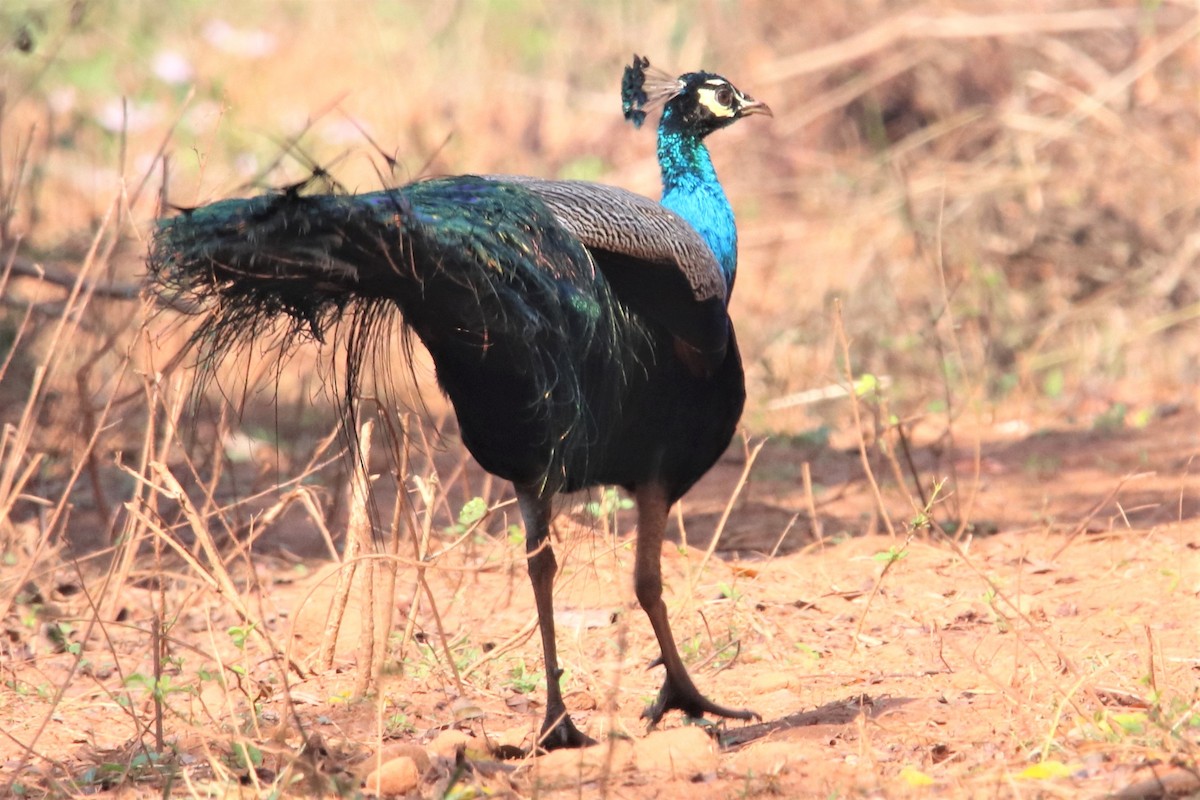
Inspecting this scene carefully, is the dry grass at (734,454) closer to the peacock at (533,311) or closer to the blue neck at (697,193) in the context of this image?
the peacock at (533,311)

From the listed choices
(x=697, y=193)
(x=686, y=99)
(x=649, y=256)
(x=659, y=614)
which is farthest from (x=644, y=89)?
(x=659, y=614)

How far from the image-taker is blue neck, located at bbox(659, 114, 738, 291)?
4.16m

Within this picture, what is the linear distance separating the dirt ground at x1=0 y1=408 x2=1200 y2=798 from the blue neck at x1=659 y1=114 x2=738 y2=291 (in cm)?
85

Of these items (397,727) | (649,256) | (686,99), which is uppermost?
(686,99)

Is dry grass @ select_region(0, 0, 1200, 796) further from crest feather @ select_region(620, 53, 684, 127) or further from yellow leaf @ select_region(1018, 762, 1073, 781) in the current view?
crest feather @ select_region(620, 53, 684, 127)

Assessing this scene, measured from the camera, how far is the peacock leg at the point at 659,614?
12.1 feet

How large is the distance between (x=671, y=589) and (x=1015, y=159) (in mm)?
5142

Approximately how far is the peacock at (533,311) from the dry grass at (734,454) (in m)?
→ 0.15

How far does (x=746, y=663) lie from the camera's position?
4.34 meters

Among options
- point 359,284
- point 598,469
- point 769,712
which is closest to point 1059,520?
point 769,712

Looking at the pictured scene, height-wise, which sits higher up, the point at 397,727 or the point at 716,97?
the point at 716,97

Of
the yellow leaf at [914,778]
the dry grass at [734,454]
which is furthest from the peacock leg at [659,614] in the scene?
the yellow leaf at [914,778]

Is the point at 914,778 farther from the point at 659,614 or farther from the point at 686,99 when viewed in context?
the point at 686,99

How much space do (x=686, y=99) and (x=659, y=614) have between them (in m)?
1.59
